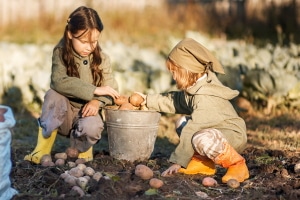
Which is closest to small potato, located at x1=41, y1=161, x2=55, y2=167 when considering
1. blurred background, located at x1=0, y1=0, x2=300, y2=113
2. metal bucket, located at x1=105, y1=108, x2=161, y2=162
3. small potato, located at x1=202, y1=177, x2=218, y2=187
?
metal bucket, located at x1=105, y1=108, x2=161, y2=162

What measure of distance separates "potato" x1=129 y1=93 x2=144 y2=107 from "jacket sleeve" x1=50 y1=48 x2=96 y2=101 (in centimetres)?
26

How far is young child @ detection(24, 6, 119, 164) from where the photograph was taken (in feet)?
14.9

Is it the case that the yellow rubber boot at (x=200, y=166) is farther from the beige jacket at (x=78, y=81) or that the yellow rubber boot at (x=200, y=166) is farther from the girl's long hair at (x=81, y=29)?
the girl's long hair at (x=81, y=29)

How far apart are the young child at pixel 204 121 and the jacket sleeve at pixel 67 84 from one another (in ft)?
1.96

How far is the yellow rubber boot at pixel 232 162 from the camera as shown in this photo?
13.2ft

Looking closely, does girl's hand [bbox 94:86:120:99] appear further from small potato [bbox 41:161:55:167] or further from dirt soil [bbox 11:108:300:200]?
small potato [bbox 41:161:55:167]

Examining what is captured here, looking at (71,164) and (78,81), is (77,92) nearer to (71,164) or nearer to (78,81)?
(78,81)

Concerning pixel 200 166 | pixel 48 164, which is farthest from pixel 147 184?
pixel 48 164

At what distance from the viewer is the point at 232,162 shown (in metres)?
4.09

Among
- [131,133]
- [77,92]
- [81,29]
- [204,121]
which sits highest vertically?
[81,29]

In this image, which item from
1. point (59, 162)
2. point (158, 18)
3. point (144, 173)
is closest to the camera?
point (144, 173)

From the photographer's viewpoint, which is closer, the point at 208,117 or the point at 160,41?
the point at 208,117

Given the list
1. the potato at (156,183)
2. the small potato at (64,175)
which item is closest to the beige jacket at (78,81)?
the small potato at (64,175)

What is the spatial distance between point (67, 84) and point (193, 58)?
34.8 inches
